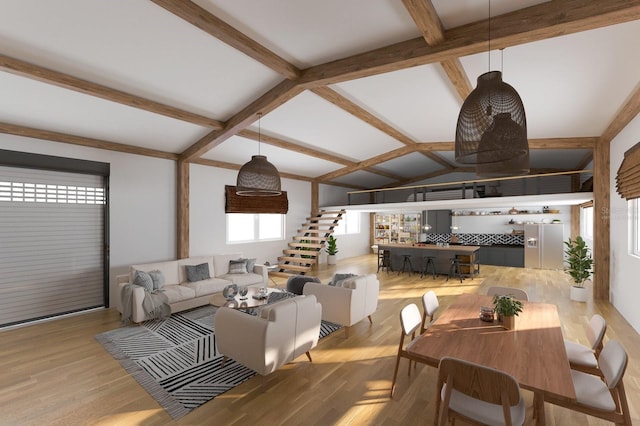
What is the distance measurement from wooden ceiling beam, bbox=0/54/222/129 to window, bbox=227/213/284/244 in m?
3.79

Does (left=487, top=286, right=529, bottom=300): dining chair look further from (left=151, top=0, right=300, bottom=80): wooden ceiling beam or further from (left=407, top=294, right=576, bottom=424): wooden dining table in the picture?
(left=151, top=0, right=300, bottom=80): wooden ceiling beam

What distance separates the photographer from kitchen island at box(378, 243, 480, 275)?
345 inches

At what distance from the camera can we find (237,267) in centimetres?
688

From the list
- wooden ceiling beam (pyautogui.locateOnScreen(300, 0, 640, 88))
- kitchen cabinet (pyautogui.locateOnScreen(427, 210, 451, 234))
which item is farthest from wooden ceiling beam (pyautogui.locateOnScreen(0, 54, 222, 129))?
kitchen cabinet (pyautogui.locateOnScreen(427, 210, 451, 234))

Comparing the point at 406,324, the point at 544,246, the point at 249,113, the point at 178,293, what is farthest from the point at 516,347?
the point at 544,246

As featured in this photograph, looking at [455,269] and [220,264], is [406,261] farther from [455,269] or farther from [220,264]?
[220,264]

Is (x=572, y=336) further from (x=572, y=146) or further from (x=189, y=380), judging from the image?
(x=189, y=380)

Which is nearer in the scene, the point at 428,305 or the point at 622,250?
the point at 428,305

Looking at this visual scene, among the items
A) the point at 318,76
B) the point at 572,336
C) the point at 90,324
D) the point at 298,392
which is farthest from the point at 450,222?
the point at 90,324

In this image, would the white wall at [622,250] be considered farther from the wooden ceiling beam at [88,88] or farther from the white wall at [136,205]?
the white wall at [136,205]

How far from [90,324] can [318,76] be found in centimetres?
530

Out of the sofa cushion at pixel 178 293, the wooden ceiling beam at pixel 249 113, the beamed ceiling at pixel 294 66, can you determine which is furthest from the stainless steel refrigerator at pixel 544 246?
the sofa cushion at pixel 178 293

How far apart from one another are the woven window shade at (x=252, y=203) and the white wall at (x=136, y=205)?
1531 mm

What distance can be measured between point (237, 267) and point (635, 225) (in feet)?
23.7
